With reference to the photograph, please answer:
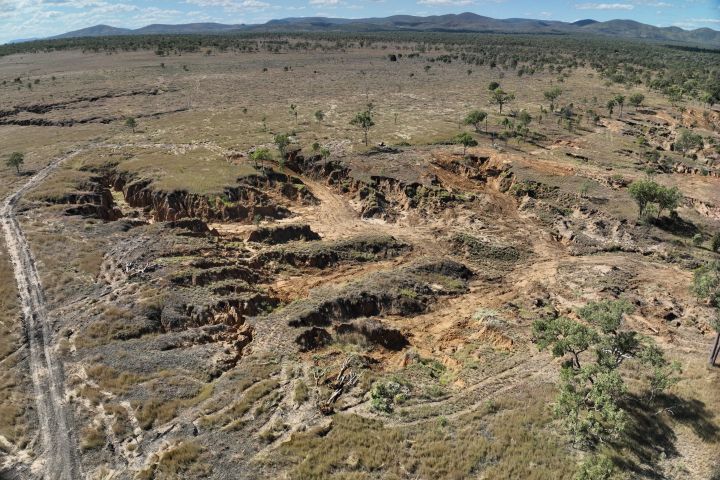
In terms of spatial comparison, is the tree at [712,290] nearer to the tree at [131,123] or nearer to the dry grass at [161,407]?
the dry grass at [161,407]

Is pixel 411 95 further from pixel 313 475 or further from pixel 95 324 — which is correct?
pixel 313 475

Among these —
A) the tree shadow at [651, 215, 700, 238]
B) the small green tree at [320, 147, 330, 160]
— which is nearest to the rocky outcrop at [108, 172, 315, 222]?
the small green tree at [320, 147, 330, 160]

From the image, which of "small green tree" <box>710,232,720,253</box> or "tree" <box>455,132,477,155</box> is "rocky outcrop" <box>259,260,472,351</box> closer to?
"small green tree" <box>710,232,720,253</box>

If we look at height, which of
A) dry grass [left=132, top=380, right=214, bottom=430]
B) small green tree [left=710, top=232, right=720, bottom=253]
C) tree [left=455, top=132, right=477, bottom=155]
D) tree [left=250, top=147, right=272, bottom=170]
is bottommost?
dry grass [left=132, top=380, right=214, bottom=430]

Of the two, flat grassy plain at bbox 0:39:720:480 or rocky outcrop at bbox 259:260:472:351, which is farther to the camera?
rocky outcrop at bbox 259:260:472:351

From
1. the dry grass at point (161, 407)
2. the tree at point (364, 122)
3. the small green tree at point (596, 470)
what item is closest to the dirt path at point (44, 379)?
the dry grass at point (161, 407)

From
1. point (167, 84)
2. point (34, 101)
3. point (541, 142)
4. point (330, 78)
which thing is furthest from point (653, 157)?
point (34, 101)
